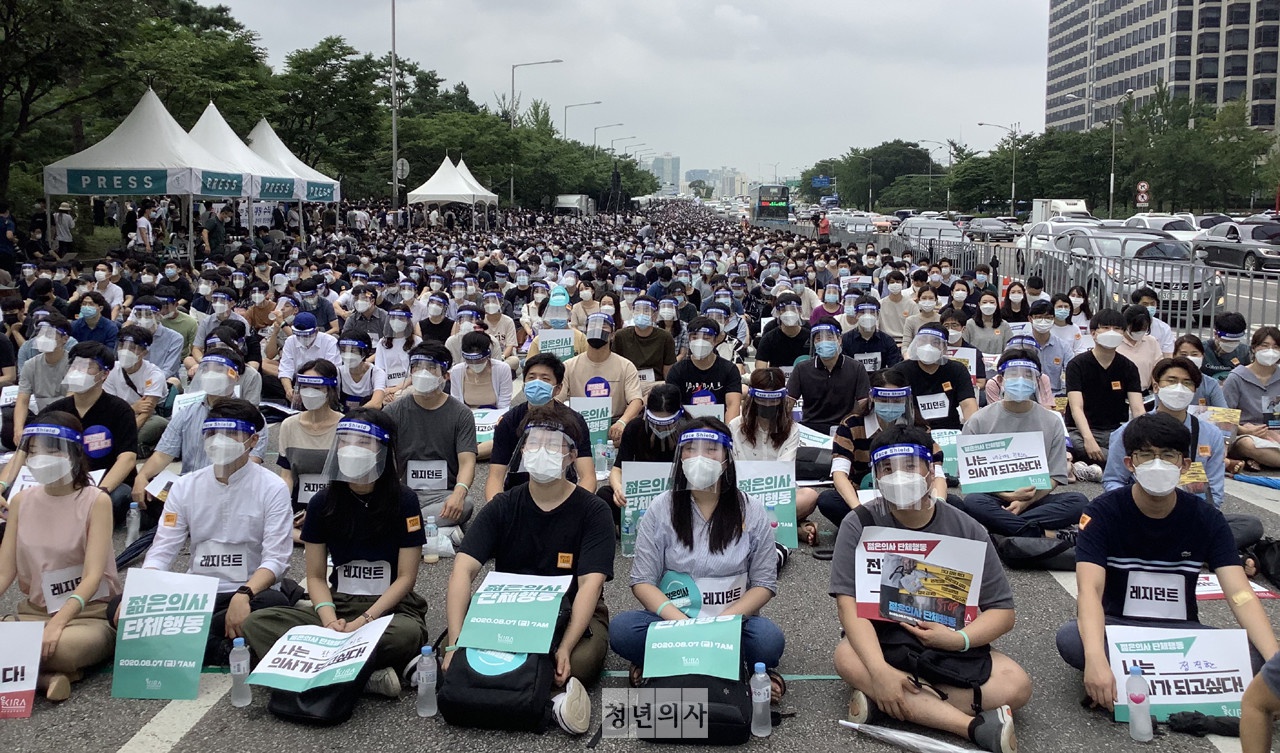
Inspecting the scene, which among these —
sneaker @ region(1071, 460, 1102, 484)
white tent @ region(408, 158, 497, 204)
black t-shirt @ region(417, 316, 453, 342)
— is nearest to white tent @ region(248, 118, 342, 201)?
white tent @ region(408, 158, 497, 204)

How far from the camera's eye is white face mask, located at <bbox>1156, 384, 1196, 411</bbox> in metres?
7.73

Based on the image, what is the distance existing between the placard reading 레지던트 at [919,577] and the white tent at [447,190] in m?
43.1

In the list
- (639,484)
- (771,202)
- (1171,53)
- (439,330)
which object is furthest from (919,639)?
(1171,53)

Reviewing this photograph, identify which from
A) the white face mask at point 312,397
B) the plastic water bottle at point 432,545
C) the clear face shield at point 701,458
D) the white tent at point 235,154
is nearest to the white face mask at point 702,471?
the clear face shield at point 701,458

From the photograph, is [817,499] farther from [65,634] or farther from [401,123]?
[401,123]

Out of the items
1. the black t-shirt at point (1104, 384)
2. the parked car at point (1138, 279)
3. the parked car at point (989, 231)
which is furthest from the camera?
the parked car at point (989, 231)

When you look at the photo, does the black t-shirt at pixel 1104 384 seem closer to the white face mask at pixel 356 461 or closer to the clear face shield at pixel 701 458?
the clear face shield at pixel 701 458

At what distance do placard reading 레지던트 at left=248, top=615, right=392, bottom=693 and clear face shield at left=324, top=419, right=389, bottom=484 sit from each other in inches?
29.3

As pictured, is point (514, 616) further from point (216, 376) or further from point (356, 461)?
point (216, 376)

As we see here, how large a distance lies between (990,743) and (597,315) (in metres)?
6.08

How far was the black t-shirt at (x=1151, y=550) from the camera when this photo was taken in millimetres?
5555

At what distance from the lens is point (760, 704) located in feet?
17.5

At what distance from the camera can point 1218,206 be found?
76.6 metres

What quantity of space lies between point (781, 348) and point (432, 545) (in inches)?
211
